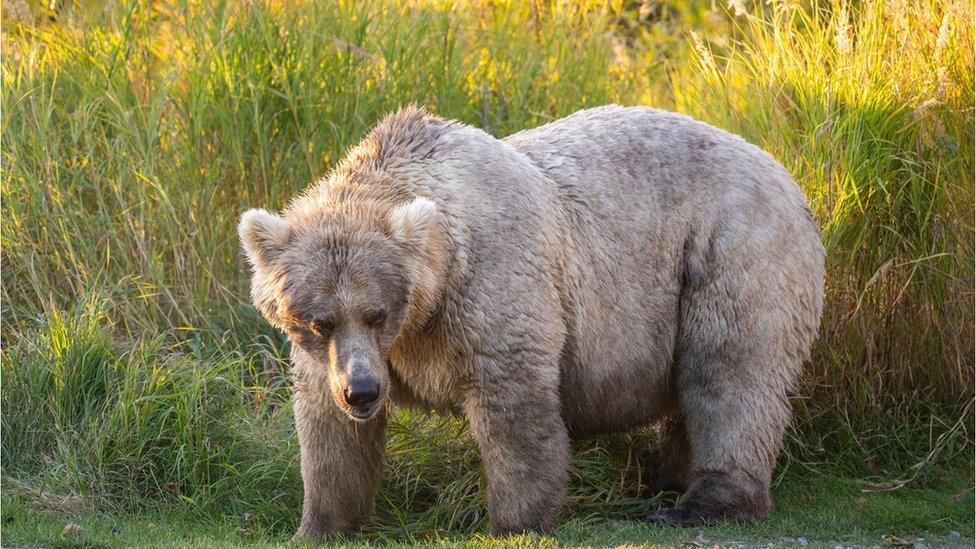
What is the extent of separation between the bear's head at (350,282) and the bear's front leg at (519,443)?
1.60 ft

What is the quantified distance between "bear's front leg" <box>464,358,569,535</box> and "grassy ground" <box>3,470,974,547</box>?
13 cm

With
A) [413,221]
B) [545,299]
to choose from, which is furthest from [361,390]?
[545,299]

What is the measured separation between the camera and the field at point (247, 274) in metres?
6.55

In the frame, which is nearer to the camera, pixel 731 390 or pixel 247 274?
pixel 731 390

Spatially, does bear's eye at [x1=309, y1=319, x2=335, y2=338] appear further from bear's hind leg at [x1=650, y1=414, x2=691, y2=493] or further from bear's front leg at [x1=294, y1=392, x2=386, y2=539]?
bear's hind leg at [x1=650, y1=414, x2=691, y2=493]

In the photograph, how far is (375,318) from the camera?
5.26 meters

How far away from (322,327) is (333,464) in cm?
92

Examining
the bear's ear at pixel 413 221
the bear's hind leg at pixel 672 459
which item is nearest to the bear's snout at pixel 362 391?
the bear's ear at pixel 413 221

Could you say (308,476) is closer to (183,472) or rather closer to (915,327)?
(183,472)

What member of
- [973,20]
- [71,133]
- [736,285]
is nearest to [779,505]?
[736,285]

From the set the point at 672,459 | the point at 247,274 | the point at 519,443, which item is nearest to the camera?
the point at 519,443

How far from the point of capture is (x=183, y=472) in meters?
6.62

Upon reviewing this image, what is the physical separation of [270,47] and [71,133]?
1.31 m

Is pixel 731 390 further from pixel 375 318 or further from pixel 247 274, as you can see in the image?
pixel 247 274
